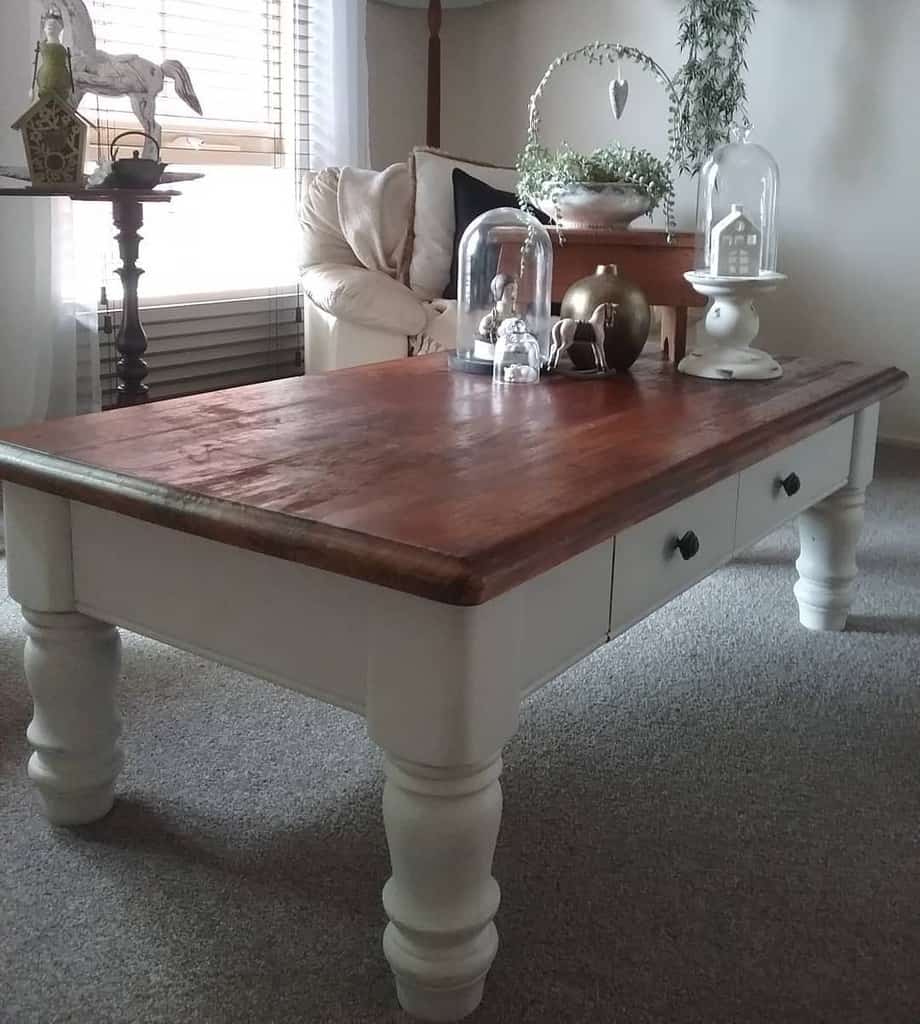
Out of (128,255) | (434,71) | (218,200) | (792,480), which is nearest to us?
(792,480)

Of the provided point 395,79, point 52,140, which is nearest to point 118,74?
point 52,140

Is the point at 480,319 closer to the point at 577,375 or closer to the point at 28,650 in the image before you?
the point at 577,375

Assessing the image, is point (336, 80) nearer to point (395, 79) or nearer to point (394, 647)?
point (395, 79)

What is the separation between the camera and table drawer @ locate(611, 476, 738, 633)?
1201 millimetres

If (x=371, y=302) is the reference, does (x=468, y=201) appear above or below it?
above

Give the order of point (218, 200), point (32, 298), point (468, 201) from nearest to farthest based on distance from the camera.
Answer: point (32, 298)
point (468, 201)
point (218, 200)

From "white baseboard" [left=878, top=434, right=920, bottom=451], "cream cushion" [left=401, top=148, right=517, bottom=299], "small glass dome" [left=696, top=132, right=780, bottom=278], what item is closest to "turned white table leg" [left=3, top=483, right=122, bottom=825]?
"small glass dome" [left=696, top=132, right=780, bottom=278]

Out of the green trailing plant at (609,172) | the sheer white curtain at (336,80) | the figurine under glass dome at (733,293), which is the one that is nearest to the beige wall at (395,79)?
the sheer white curtain at (336,80)

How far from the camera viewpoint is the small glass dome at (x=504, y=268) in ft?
6.41

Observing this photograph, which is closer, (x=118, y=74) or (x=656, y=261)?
(x=656, y=261)

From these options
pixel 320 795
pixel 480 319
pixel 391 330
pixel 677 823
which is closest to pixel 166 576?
pixel 320 795

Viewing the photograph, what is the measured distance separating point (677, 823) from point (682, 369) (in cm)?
75

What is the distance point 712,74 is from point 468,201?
1.00 m

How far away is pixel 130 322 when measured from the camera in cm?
253
